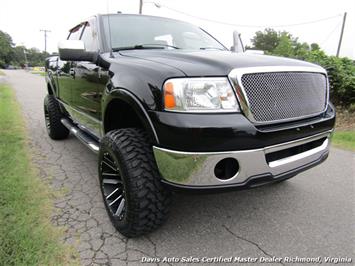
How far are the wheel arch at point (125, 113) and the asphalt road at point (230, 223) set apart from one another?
2.77 feet

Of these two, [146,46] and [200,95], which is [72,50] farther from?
[200,95]

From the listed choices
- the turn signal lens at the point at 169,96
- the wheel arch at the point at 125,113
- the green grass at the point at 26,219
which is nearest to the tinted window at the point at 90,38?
the wheel arch at the point at 125,113

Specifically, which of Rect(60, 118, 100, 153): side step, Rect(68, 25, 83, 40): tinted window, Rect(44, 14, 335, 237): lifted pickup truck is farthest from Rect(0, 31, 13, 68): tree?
Rect(44, 14, 335, 237): lifted pickup truck

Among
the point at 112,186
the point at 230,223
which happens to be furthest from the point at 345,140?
the point at 112,186

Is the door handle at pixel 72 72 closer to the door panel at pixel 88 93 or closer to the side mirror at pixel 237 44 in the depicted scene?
the door panel at pixel 88 93

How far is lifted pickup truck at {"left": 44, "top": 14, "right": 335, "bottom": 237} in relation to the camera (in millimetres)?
1861

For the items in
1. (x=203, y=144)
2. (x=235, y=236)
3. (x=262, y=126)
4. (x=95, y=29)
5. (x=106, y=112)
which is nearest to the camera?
(x=203, y=144)

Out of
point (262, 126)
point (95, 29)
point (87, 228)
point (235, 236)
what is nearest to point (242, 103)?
point (262, 126)

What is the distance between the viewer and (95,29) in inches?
125

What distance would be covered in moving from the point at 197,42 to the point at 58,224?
2379mm

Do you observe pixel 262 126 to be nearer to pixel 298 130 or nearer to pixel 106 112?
pixel 298 130

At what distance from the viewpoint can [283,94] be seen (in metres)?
2.11

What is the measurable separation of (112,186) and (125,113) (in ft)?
2.14

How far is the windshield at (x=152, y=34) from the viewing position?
3027mm
